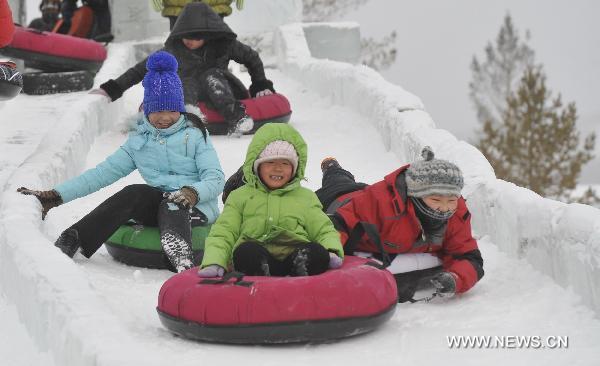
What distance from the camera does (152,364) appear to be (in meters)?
3.28

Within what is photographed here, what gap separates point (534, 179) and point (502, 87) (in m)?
15.5

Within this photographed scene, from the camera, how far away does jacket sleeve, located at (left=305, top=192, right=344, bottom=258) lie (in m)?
4.23

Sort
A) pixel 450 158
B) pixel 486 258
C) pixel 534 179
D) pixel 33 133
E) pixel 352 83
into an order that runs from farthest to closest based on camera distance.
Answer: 1. pixel 534 179
2. pixel 352 83
3. pixel 33 133
4. pixel 450 158
5. pixel 486 258

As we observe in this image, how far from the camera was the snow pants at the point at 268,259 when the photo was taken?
13.4 ft

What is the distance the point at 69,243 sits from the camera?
491 cm

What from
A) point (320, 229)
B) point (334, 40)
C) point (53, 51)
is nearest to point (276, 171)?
point (320, 229)

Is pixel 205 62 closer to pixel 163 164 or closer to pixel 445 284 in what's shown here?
pixel 163 164

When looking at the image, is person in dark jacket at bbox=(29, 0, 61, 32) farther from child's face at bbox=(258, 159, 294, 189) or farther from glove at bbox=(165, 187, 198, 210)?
child's face at bbox=(258, 159, 294, 189)

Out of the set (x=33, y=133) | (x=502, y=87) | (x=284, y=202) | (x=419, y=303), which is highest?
(x=284, y=202)

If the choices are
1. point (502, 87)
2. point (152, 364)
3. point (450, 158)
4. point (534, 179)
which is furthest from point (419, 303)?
point (502, 87)

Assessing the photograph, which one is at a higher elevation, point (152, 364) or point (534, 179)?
point (152, 364)

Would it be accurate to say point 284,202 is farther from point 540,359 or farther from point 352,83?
point 352,83

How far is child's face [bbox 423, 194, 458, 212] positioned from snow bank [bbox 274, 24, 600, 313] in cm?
46

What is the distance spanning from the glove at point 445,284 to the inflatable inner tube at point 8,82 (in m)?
3.14
